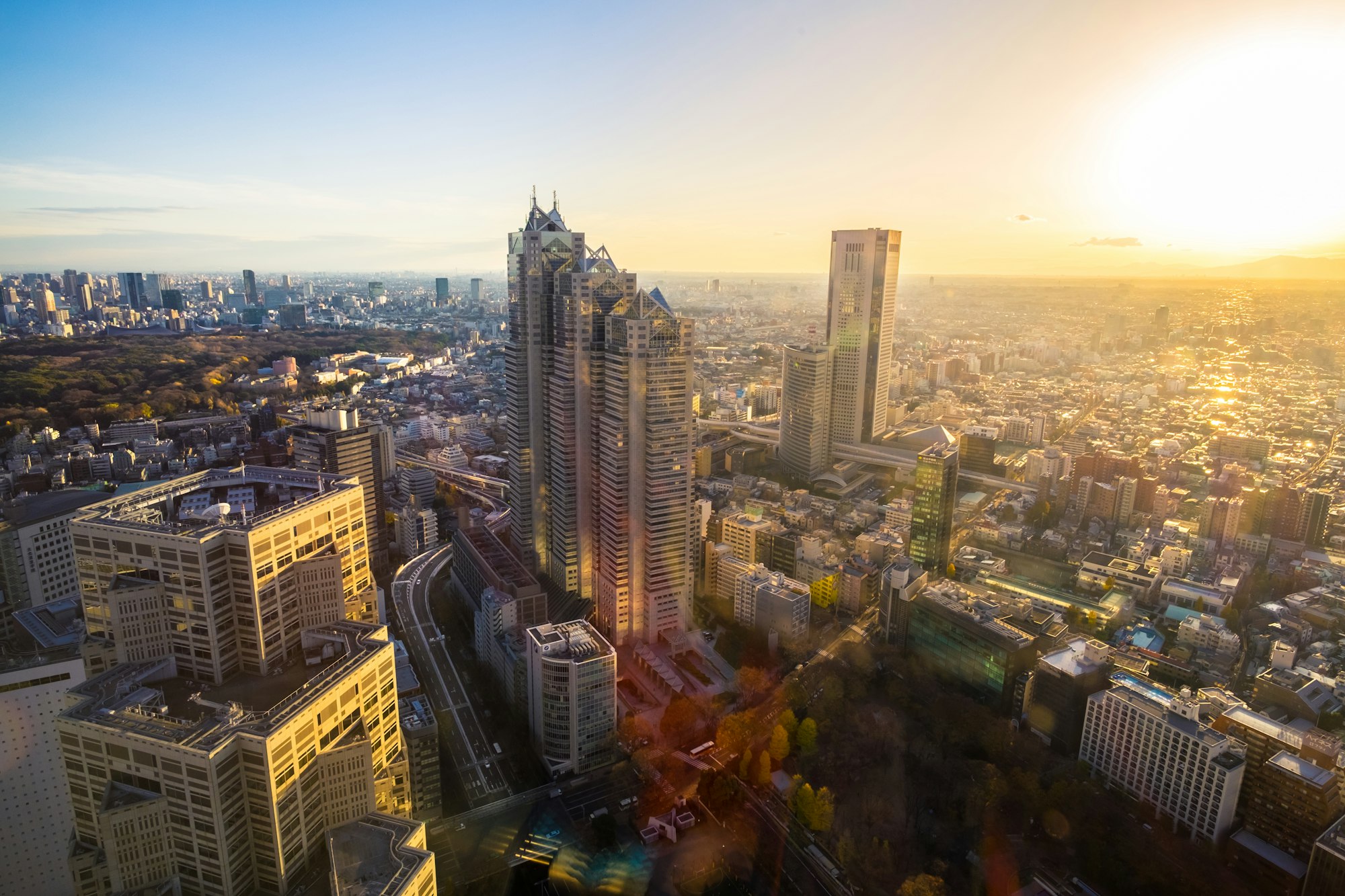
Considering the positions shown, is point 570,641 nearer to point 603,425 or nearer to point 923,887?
point 603,425

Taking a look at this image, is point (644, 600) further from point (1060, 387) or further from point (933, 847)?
point (1060, 387)

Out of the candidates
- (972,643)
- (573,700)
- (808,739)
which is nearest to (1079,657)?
(972,643)

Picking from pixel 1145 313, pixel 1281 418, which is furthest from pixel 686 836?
pixel 1145 313

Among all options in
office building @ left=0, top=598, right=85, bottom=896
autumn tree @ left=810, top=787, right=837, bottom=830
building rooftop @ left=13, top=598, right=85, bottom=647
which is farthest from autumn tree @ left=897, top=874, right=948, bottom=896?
building rooftop @ left=13, top=598, right=85, bottom=647

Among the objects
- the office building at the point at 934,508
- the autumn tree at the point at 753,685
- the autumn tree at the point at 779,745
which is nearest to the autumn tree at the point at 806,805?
the autumn tree at the point at 779,745

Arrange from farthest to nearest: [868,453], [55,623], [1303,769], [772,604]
Answer: [868,453] < [772,604] < [55,623] < [1303,769]
